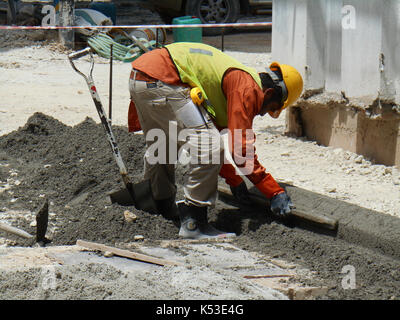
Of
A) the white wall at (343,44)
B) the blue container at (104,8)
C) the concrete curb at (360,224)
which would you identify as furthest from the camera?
the blue container at (104,8)

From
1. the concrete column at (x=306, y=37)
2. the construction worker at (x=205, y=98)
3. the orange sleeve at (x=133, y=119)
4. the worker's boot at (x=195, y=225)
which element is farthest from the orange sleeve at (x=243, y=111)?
the concrete column at (x=306, y=37)

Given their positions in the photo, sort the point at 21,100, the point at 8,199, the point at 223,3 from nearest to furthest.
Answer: the point at 8,199 < the point at 21,100 < the point at 223,3

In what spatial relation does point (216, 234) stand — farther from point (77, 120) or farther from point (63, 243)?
point (77, 120)

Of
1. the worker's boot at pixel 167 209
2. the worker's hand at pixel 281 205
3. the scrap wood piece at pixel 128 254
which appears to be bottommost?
the worker's boot at pixel 167 209

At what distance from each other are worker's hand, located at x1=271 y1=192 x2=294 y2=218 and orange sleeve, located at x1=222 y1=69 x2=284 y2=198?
7.0 inches

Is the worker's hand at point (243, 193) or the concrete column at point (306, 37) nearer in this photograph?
the worker's hand at point (243, 193)

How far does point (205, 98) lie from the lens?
4930mm

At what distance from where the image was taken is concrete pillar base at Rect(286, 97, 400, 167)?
6.48 meters

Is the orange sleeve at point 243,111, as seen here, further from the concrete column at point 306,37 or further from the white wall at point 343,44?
the concrete column at point 306,37

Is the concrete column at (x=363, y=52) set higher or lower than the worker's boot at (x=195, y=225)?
higher

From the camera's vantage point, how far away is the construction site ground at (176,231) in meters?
3.85
